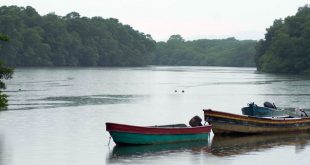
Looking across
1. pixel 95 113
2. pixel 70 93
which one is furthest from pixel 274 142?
pixel 70 93

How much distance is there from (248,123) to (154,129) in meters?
8.84

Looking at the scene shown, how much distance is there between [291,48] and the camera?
585ft

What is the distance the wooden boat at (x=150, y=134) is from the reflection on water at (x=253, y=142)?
1828 millimetres

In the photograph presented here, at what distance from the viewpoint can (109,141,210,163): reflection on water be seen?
1580 inches

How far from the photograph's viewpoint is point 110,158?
39.3 metres

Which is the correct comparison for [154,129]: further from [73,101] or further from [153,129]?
[73,101]

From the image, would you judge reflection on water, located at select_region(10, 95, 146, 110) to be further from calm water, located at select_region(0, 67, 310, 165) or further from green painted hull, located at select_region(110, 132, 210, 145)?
green painted hull, located at select_region(110, 132, 210, 145)

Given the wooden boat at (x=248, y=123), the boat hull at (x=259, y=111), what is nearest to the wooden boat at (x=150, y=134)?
the wooden boat at (x=248, y=123)

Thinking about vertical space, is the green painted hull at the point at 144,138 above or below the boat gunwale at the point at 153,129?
below

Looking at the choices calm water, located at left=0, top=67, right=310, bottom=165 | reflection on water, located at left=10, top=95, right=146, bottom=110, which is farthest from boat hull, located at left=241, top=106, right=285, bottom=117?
reflection on water, located at left=10, top=95, right=146, bottom=110

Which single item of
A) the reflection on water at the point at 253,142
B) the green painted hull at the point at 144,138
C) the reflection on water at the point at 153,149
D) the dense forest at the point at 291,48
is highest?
the dense forest at the point at 291,48

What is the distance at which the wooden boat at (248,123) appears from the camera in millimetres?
48000

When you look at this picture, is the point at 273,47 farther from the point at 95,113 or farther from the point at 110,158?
the point at 110,158

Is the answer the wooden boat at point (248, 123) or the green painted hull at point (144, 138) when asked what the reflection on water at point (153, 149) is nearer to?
the green painted hull at point (144, 138)
